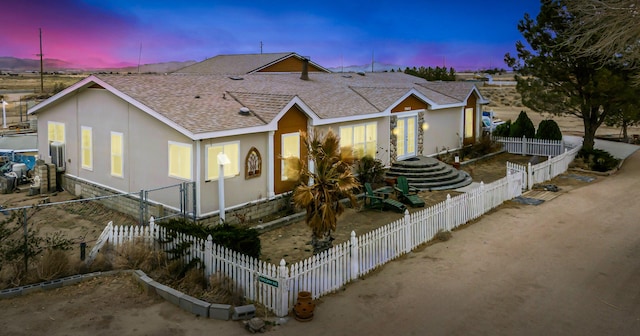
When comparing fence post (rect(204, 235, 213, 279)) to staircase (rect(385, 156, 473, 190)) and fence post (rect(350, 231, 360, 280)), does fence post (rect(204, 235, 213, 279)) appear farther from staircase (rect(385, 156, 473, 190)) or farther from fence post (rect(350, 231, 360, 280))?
staircase (rect(385, 156, 473, 190))

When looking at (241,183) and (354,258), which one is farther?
(241,183)

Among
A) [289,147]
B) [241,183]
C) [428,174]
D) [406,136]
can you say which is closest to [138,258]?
[241,183]

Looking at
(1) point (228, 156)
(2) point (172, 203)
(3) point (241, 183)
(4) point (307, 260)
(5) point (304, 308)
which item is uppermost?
(1) point (228, 156)

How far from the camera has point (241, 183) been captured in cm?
1659

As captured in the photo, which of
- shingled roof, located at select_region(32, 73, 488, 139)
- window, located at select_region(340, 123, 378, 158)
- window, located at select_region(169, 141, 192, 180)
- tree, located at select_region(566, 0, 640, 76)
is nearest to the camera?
tree, located at select_region(566, 0, 640, 76)

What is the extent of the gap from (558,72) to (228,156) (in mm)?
19337

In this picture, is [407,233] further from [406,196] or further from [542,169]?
[542,169]

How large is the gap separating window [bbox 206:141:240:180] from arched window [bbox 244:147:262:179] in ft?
1.12

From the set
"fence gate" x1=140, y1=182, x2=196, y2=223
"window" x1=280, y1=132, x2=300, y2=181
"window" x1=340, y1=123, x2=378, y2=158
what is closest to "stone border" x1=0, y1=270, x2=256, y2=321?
"fence gate" x1=140, y1=182, x2=196, y2=223

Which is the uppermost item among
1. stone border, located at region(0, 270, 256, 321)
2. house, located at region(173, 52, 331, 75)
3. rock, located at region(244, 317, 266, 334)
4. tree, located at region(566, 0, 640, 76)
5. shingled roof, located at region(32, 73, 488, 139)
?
house, located at region(173, 52, 331, 75)

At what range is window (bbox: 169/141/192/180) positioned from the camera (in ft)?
51.2

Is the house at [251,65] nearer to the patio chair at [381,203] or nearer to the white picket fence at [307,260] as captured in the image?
the patio chair at [381,203]

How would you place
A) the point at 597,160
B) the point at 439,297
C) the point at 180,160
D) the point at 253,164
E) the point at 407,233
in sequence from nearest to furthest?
the point at 439,297
the point at 407,233
the point at 180,160
the point at 253,164
the point at 597,160

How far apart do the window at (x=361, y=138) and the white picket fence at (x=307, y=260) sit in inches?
267
